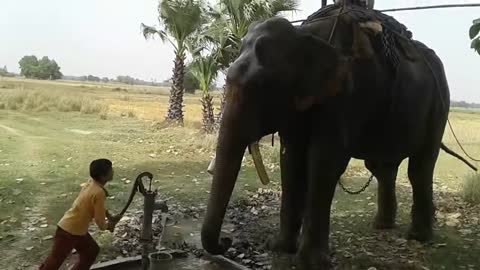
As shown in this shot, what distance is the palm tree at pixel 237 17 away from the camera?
10.2 metres

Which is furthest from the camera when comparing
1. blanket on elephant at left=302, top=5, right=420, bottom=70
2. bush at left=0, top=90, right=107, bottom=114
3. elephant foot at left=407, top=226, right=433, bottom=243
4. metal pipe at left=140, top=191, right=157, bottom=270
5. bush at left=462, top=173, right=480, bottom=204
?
bush at left=0, top=90, right=107, bottom=114

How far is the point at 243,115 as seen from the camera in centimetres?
277

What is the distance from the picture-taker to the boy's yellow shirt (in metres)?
2.99

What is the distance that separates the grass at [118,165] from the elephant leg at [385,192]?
134 millimetres

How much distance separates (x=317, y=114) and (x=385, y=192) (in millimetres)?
1877

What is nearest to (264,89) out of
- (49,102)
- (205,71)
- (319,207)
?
(319,207)

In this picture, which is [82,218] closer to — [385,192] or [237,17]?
[385,192]

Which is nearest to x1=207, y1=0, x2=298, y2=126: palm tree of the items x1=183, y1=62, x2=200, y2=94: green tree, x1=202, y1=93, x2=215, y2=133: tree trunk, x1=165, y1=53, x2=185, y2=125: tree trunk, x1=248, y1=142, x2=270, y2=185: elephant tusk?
x1=202, y1=93, x2=215, y2=133: tree trunk

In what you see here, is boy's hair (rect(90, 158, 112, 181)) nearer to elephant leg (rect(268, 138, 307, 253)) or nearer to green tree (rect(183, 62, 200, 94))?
elephant leg (rect(268, 138, 307, 253))

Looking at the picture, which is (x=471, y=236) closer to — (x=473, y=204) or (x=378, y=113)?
(x=473, y=204)

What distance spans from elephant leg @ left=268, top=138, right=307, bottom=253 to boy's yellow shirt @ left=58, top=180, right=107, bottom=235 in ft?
3.73

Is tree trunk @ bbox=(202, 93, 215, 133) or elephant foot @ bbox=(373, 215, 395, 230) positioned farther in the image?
tree trunk @ bbox=(202, 93, 215, 133)

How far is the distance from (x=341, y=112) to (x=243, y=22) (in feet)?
24.6

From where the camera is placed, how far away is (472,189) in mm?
6227
